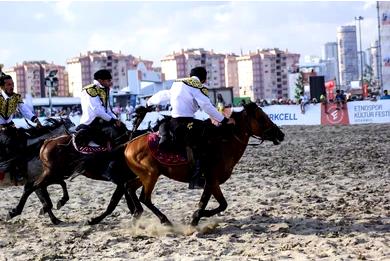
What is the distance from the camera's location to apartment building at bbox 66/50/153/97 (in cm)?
15725

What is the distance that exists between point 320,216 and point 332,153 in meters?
9.03

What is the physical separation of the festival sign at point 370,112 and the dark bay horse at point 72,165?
23.5m

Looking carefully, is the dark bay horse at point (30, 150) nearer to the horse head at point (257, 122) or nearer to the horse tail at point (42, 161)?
the horse tail at point (42, 161)

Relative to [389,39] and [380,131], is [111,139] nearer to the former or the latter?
[380,131]

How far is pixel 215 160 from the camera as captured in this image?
897 centimetres

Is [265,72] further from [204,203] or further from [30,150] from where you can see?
[204,203]

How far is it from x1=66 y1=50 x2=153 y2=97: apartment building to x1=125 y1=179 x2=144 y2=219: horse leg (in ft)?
474

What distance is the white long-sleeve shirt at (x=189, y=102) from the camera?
891 centimetres

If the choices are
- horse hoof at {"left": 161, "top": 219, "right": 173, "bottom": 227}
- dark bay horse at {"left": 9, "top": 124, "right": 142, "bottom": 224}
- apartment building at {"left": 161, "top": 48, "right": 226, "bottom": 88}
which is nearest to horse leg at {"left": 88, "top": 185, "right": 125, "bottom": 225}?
dark bay horse at {"left": 9, "top": 124, "right": 142, "bottom": 224}

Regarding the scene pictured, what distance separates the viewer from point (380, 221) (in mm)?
8844

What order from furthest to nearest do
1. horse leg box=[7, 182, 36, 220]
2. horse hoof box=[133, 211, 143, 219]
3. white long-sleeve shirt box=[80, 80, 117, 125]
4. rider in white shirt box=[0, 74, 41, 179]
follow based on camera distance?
1. rider in white shirt box=[0, 74, 41, 179]
2. horse leg box=[7, 182, 36, 220]
3. white long-sleeve shirt box=[80, 80, 117, 125]
4. horse hoof box=[133, 211, 143, 219]

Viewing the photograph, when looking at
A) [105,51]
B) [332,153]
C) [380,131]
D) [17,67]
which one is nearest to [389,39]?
[380,131]

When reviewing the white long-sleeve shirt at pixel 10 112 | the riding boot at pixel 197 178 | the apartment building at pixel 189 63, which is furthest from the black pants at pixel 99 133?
the apartment building at pixel 189 63

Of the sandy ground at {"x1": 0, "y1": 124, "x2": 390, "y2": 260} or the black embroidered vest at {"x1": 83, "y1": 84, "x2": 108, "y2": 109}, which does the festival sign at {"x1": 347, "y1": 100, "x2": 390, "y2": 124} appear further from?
the black embroidered vest at {"x1": 83, "y1": 84, "x2": 108, "y2": 109}
